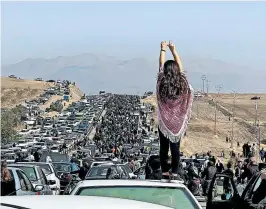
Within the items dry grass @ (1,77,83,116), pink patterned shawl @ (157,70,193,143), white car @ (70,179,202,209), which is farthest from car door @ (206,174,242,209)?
dry grass @ (1,77,83,116)

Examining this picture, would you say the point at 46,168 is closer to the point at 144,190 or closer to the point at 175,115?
the point at 175,115

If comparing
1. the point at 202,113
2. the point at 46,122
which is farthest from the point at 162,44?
the point at 202,113

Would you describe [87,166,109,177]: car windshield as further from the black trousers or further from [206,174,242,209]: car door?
the black trousers

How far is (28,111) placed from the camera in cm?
12619

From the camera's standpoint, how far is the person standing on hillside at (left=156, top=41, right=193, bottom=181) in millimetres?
11055

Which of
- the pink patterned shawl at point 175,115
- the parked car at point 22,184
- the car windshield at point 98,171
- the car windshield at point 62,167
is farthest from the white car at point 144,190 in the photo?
the car windshield at point 62,167

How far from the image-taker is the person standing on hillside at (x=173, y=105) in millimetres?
11055

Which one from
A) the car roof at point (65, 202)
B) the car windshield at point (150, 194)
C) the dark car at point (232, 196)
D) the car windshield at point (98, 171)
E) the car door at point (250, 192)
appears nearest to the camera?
the car roof at point (65, 202)

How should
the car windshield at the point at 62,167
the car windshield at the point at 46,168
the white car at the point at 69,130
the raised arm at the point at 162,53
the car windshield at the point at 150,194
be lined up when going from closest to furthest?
the car windshield at the point at 150,194, the raised arm at the point at 162,53, the car windshield at the point at 46,168, the car windshield at the point at 62,167, the white car at the point at 69,130

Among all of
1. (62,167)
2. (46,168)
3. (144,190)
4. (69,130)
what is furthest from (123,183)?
(69,130)

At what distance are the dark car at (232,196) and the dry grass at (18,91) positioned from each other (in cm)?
14530

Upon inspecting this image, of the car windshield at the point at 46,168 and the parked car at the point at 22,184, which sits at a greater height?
the parked car at the point at 22,184

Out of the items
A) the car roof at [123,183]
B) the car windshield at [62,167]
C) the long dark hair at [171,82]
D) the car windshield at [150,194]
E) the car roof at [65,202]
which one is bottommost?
the car windshield at [62,167]

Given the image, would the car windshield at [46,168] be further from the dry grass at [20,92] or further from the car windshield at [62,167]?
the dry grass at [20,92]
